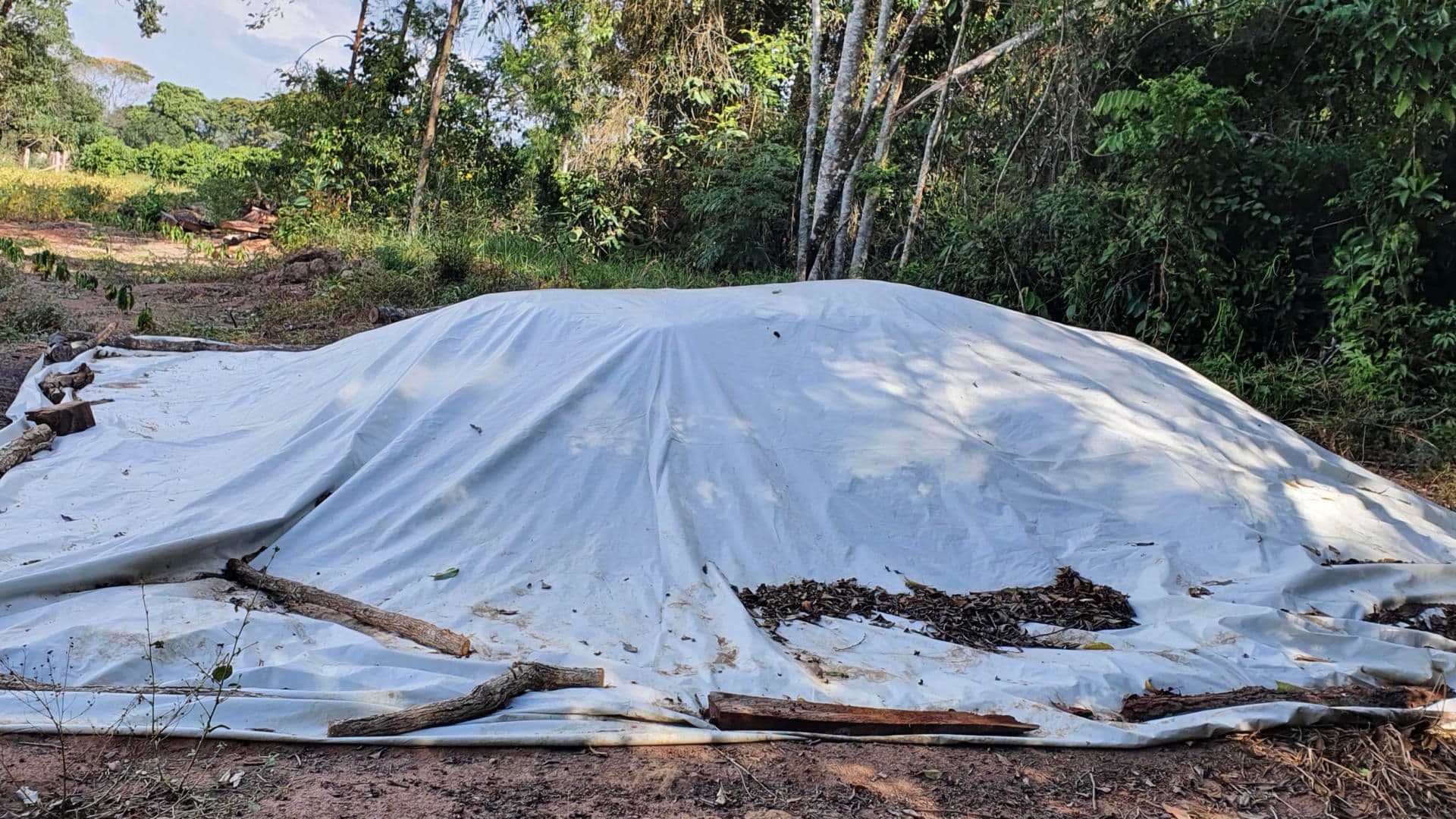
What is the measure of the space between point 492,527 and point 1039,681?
1778 mm

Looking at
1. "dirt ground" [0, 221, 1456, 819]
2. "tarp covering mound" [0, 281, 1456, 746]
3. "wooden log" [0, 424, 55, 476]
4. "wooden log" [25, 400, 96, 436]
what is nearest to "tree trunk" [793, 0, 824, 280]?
"tarp covering mound" [0, 281, 1456, 746]

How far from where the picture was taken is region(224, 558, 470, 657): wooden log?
2.34 meters

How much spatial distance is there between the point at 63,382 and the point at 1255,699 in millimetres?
5404

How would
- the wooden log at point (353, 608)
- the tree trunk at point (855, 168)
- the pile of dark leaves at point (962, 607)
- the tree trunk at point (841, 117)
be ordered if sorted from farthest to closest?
1. the tree trunk at point (855, 168)
2. the tree trunk at point (841, 117)
3. the pile of dark leaves at point (962, 607)
4. the wooden log at point (353, 608)

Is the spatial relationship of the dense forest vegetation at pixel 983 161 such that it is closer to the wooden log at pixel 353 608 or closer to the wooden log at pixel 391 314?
the wooden log at pixel 391 314

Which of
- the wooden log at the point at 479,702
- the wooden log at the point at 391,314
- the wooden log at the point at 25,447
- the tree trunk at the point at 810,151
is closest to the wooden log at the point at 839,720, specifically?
the wooden log at the point at 479,702

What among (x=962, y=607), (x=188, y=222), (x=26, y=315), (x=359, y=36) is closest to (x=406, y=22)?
(x=359, y=36)

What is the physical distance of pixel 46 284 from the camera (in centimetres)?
812

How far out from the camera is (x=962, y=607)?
9.27ft

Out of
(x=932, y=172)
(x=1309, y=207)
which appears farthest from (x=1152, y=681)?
(x=932, y=172)

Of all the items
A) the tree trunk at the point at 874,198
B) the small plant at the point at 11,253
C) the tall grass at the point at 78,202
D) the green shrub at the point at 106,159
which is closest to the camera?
the tree trunk at the point at 874,198

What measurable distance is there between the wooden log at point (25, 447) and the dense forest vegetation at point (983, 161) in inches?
179

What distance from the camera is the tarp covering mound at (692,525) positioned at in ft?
7.32

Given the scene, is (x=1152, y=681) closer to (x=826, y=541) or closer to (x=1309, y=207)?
(x=826, y=541)
